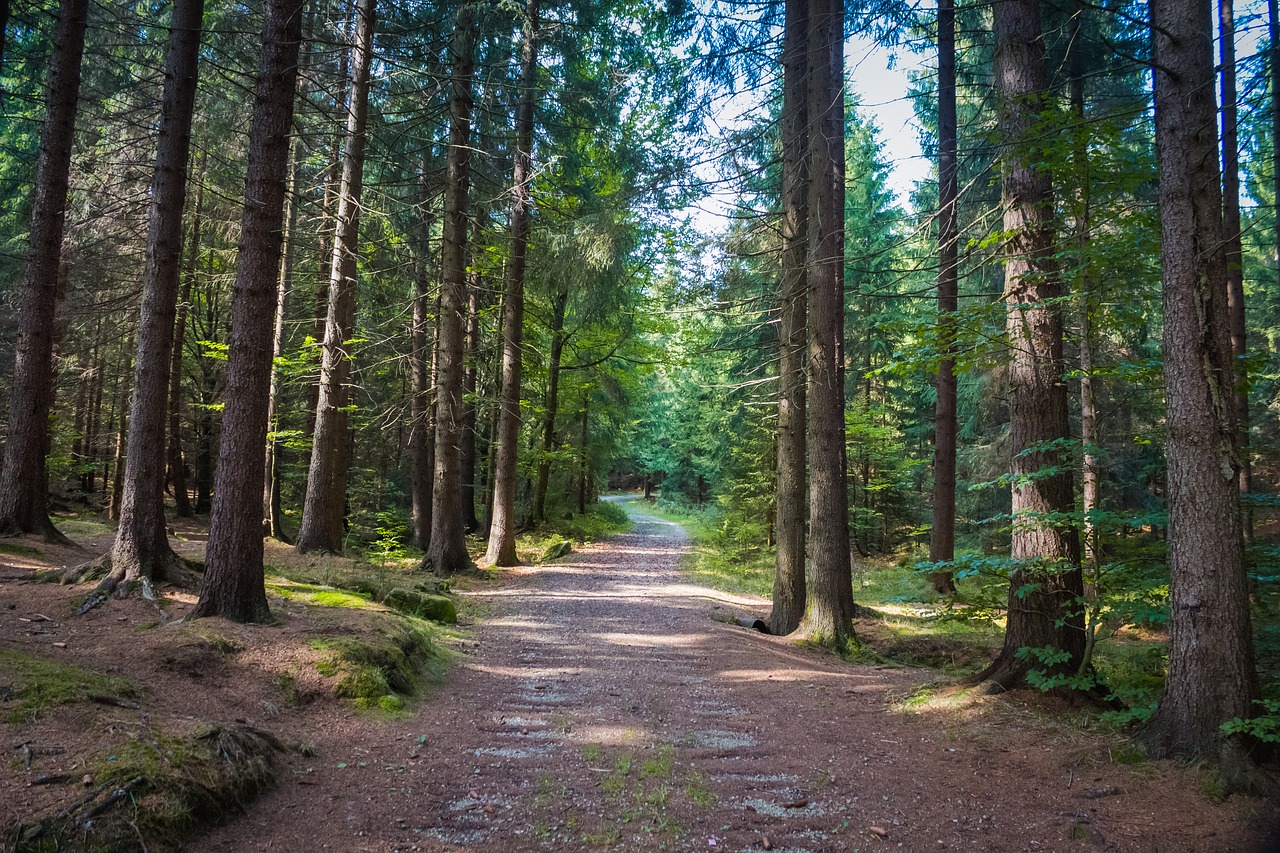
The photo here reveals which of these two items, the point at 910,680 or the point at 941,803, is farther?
the point at 910,680

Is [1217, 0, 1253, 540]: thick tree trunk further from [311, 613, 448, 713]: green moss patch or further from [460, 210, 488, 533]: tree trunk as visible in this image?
[460, 210, 488, 533]: tree trunk

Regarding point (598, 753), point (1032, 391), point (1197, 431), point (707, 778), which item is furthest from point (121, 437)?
point (1197, 431)

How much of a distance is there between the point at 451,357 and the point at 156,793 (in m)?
10.6

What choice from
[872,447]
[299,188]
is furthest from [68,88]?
[872,447]

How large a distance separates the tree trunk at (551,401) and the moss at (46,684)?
16.0 metres

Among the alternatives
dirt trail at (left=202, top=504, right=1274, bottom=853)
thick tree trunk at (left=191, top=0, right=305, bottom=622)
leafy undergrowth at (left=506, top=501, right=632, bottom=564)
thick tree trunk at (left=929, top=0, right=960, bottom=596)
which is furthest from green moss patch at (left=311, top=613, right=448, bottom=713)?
leafy undergrowth at (left=506, top=501, right=632, bottom=564)

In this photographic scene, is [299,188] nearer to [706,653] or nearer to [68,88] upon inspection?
[68,88]

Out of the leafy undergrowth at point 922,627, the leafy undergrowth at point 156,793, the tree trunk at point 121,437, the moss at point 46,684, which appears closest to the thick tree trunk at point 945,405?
the leafy undergrowth at point 922,627

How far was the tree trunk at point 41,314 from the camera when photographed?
9.08 metres

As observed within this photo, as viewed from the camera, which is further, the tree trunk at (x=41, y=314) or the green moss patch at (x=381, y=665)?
the tree trunk at (x=41, y=314)

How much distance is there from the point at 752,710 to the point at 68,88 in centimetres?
1204

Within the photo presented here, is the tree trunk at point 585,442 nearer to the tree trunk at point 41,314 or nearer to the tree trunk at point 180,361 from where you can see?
the tree trunk at point 180,361

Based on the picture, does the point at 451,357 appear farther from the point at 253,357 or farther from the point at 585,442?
the point at 585,442

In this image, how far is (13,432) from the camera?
906 cm
